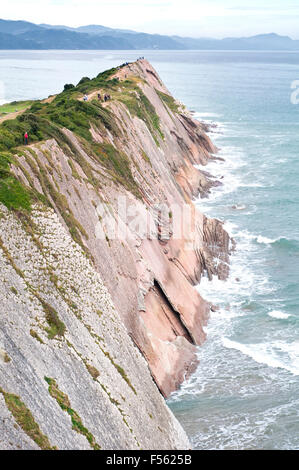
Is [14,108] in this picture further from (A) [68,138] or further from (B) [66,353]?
(B) [66,353]

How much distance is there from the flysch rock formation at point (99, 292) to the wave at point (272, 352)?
273 cm

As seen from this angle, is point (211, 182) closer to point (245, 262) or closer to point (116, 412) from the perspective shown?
point (245, 262)

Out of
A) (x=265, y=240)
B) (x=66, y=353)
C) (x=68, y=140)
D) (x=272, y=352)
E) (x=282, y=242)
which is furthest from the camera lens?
(x=265, y=240)

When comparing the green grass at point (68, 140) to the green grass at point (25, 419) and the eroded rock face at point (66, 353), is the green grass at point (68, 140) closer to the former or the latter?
the eroded rock face at point (66, 353)

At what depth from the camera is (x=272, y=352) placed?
34.7 metres

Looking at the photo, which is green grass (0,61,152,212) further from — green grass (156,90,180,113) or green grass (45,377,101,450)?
green grass (156,90,180,113)

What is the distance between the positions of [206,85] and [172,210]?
14651 centimetres

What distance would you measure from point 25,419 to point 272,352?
2095 centimetres

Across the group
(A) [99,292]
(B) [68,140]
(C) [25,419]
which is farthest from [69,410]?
(B) [68,140]

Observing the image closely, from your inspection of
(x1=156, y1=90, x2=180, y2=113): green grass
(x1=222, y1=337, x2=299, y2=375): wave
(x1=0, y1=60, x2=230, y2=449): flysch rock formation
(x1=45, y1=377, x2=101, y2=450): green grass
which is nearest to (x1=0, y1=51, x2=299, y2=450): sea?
(x1=222, y1=337, x2=299, y2=375): wave

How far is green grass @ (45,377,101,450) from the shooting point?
19688 millimetres

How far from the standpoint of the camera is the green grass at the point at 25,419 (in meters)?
17.4

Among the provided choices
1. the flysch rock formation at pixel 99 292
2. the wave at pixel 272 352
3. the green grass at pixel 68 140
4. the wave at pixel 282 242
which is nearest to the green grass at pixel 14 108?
the green grass at pixel 68 140

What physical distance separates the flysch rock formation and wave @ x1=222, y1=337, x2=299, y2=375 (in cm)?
273
